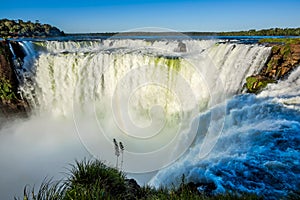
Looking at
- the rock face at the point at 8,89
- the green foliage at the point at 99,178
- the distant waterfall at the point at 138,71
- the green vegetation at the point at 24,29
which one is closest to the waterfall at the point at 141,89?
the distant waterfall at the point at 138,71

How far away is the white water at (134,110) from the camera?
802 cm

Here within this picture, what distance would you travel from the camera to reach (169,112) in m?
12.8

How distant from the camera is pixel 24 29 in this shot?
49.5 m

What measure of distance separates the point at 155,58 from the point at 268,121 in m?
7.61

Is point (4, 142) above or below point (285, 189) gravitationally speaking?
above

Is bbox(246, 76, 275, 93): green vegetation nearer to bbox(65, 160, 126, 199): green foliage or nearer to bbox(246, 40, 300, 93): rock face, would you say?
bbox(246, 40, 300, 93): rock face

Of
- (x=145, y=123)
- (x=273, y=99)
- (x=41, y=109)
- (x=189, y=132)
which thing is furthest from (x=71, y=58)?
(x=273, y=99)

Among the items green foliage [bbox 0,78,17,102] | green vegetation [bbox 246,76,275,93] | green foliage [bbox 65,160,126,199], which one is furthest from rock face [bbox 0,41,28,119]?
green foliage [bbox 65,160,126,199]

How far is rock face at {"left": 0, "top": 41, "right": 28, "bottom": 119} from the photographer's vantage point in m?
16.0

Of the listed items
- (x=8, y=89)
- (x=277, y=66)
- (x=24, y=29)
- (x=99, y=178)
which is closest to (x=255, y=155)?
(x=99, y=178)

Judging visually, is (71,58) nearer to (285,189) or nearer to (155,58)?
(155,58)

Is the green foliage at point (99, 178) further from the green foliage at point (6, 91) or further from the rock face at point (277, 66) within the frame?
the green foliage at point (6, 91)

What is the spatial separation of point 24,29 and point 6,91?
39012mm

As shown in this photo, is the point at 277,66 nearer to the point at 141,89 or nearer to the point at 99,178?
the point at 141,89
